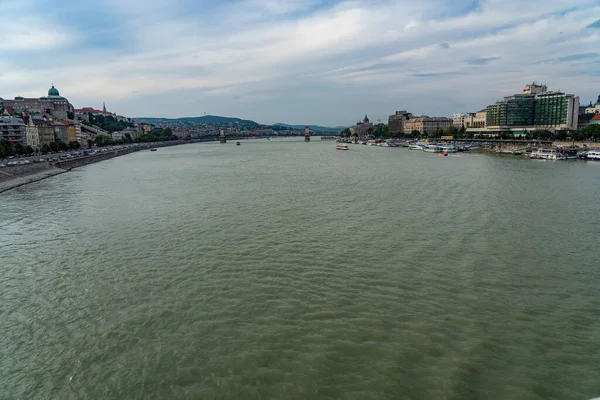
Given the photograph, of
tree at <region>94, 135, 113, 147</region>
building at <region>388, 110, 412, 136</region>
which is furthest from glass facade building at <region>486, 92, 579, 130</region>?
tree at <region>94, 135, 113, 147</region>

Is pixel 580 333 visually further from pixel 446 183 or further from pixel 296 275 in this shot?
pixel 446 183

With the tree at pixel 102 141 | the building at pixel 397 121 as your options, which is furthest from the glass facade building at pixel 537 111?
the tree at pixel 102 141

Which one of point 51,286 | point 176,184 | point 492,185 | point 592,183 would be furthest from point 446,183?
point 51,286

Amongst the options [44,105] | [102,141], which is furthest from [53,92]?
[102,141]

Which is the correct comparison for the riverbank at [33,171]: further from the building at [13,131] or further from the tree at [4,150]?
the building at [13,131]

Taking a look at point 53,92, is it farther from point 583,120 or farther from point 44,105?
point 583,120

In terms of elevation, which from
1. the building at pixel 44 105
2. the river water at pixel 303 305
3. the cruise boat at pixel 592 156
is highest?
the building at pixel 44 105
